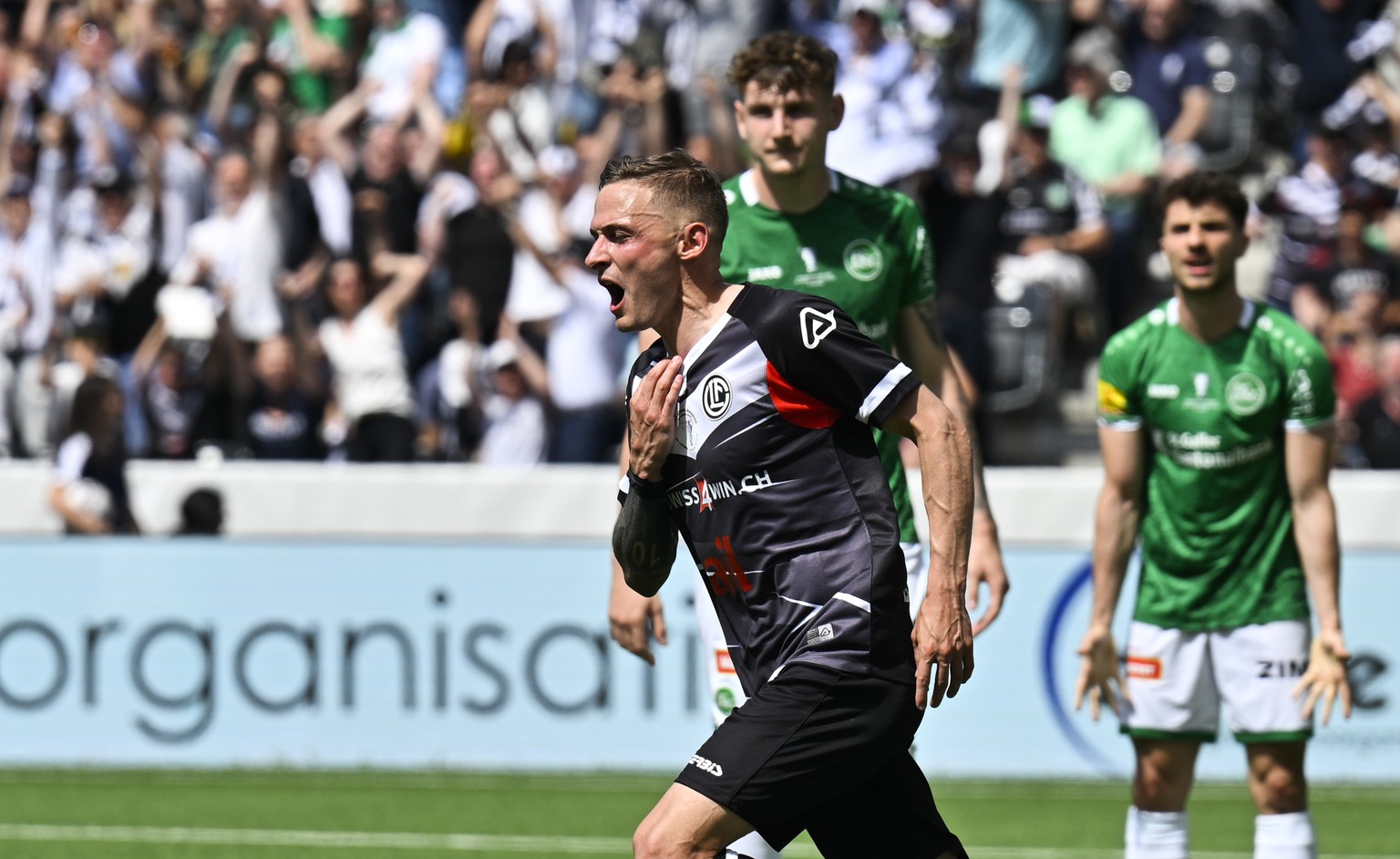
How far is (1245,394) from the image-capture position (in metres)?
6.77

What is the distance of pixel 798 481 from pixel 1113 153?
33.4 feet

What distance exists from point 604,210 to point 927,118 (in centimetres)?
951

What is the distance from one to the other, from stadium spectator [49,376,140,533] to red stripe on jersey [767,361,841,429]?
8.80 meters

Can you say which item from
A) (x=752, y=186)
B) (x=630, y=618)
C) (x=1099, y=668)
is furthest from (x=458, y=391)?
(x=630, y=618)

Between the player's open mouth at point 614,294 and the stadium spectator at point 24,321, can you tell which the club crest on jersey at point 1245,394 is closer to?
the player's open mouth at point 614,294

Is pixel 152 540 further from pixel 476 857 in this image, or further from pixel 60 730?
pixel 476 857

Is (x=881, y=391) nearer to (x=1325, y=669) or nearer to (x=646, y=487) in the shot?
(x=646, y=487)

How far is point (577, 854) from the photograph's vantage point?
9055 mm

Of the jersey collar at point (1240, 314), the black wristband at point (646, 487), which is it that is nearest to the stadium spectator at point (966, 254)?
the jersey collar at point (1240, 314)

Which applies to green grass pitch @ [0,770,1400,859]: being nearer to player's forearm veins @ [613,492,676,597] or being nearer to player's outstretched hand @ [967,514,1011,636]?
player's outstretched hand @ [967,514,1011,636]

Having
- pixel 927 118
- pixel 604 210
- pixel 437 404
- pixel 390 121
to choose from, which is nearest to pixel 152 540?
pixel 437 404

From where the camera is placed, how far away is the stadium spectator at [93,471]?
41.4ft

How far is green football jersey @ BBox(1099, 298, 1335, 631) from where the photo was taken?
6.78m

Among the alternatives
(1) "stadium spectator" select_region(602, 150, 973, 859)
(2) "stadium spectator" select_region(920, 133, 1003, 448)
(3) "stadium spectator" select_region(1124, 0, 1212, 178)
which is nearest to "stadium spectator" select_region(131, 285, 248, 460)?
(2) "stadium spectator" select_region(920, 133, 1003, 448)
